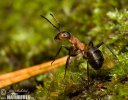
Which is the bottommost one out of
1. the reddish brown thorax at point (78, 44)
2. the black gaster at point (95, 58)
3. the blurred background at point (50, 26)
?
the black gaster at point (95, 58)

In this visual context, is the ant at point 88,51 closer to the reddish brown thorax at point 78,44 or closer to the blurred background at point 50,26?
the reddish brown thorax at point 78,44

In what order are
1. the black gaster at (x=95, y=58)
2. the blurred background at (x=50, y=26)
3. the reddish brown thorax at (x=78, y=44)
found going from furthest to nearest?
the blurred background at (x=50, y=26) → the reddish brown thorax at (x=78, y=44) → the black gaster at (x=95, y=58)

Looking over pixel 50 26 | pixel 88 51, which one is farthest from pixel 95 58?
pixel 50 26

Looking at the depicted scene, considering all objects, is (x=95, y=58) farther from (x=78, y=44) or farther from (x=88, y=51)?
(x=78, y=44)

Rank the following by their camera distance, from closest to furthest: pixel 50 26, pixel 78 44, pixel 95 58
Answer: pixel 95 58 → pixel 78 44 → pixel 50 26

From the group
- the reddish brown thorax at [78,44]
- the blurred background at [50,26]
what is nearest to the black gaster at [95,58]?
the reddish brown thorax at [78,44]

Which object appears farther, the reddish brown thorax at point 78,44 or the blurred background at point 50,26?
the blurred background at point 50,26
